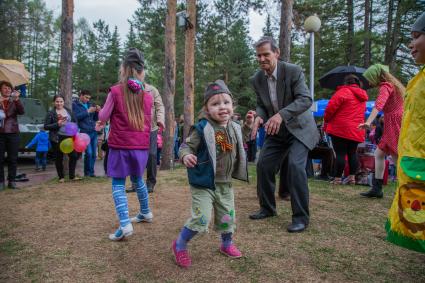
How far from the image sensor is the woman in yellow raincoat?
203 cm

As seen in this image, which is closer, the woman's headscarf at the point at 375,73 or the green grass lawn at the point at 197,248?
the green grass lawn at the point at 197,248

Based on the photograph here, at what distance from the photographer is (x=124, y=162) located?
3482 millimetres

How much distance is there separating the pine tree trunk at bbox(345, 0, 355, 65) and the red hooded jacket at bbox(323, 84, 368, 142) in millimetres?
17373

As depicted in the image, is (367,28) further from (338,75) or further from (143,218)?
(143,218)

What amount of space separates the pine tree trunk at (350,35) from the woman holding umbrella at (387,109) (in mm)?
18634

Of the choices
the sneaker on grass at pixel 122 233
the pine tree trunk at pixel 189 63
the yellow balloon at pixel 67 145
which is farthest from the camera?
the pine tree trunk at pixel 189 63

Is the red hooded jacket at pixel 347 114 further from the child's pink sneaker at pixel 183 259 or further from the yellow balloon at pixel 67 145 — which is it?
the yellow balloon at pixel 67 145

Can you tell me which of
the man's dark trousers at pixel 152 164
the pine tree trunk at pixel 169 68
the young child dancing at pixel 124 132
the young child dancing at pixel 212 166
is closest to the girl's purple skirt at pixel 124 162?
the young child dancing at pixel 124 132

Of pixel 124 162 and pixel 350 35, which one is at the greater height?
pixel 350 35

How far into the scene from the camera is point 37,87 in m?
44.1

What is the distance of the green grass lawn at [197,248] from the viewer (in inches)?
105

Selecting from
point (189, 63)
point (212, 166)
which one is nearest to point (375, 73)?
point (212, 166)

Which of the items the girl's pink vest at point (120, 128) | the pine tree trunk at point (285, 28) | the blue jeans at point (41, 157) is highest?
the pine tree trunk at point (285, 28)

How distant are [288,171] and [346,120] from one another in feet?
9.92
